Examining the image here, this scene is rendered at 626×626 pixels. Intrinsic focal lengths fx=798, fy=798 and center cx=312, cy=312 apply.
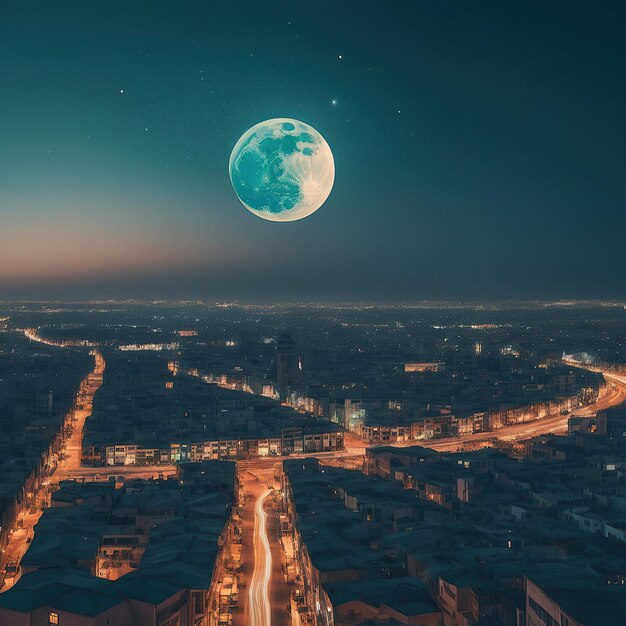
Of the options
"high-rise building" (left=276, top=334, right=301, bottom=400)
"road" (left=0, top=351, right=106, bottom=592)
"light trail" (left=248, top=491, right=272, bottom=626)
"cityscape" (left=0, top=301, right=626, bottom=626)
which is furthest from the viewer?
"high-rise building" (left=276, top=334, right=301, bottom=400)

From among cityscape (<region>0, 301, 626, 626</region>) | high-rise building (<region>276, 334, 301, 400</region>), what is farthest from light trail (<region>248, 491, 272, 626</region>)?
high-rise building (<region>276, 334, 301, 400</region>)

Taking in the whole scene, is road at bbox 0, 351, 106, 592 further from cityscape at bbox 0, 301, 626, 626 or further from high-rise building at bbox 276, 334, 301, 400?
high-rise building at bbox 276, 334, 301, 400

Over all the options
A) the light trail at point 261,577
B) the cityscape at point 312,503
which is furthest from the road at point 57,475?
the light trail at point 261,577

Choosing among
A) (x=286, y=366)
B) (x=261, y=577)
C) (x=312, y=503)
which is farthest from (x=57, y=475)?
(x=286, y=366)

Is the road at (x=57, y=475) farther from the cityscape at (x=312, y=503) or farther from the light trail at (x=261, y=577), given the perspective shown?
the light trail at (x=261, y=577)

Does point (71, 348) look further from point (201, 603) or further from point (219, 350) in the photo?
point (201, 603)

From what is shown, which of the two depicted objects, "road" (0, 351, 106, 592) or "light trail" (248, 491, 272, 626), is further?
"road" (0, 351, 106, 592)
